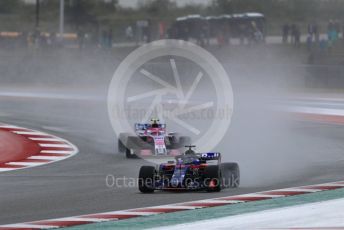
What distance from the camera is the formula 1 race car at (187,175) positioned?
41.0ft

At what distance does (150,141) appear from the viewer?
56.4 ft

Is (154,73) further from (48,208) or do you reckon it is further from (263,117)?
(48,208)

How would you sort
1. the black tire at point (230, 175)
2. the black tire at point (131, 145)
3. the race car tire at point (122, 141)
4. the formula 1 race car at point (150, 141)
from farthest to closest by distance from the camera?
1. the race car tire at point (122, 141)
2. the black tire at point (131, 145)
3. the formula 1 race car at point (150, 141)
4. the black tire at point (230, 175)

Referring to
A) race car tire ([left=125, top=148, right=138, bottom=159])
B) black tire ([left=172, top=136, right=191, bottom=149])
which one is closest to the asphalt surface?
race car tire ([left=125, top=148, right=138, bottom=159])

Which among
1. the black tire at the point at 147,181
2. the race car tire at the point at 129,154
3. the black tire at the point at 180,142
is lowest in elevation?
the race car tire at the point at 129,154

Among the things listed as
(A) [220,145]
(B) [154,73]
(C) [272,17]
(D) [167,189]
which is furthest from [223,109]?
(C) [272,17]

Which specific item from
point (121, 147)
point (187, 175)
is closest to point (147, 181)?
point (187, 175)

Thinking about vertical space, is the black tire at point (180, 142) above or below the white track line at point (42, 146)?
→ above

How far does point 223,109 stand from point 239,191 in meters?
17.0

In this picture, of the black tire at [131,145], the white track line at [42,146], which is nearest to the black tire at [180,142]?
the black tire at [131,145]

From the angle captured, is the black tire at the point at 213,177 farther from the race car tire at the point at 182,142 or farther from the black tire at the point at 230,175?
the race car tire at the point at 182,142

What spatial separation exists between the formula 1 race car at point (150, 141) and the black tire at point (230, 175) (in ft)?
12.6

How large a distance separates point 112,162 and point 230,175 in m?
4.34

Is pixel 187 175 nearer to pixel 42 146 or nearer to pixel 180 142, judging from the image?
pixel 180 142
